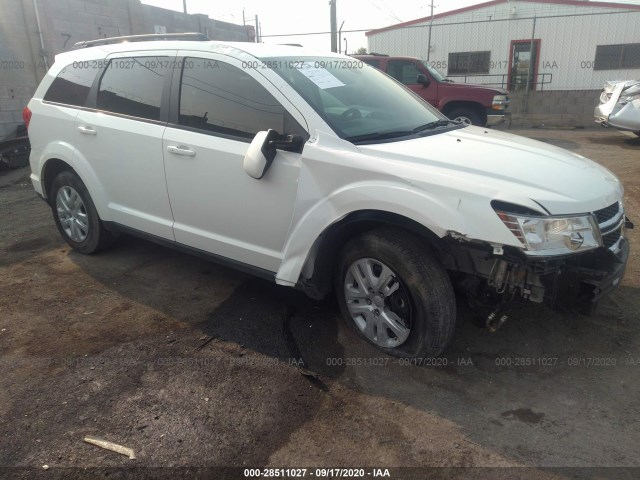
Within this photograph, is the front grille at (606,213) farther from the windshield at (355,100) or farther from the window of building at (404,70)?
the window of building at (404,70)

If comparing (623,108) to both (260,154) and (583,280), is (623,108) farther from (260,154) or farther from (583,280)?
(260,154)

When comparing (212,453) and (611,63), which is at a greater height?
(611,63)

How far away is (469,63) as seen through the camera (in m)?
20.2

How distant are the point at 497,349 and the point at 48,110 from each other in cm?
422

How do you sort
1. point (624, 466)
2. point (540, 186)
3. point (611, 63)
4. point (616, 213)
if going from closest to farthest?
point (624, 466) < point (540, 186) < point (616, 213) < point (611, 63)

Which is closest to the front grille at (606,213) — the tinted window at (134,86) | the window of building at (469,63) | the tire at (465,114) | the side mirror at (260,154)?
the side mirror at (260,154)

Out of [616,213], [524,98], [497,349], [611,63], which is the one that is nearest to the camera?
[616,213]

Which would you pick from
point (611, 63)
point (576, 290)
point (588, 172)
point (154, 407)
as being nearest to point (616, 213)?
point (588, 172)

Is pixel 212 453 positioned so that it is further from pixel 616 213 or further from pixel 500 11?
pixel 500 11

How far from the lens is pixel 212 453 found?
2387 millimetres

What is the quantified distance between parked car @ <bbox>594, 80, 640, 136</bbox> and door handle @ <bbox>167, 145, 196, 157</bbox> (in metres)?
9.98

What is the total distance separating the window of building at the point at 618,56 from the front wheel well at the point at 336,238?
19668 mm

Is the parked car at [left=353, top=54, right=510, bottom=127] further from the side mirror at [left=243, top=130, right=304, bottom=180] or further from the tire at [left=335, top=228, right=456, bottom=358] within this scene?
the tire at [left=335, top=228, right=456, bottom=358]

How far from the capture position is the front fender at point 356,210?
8.49ft
